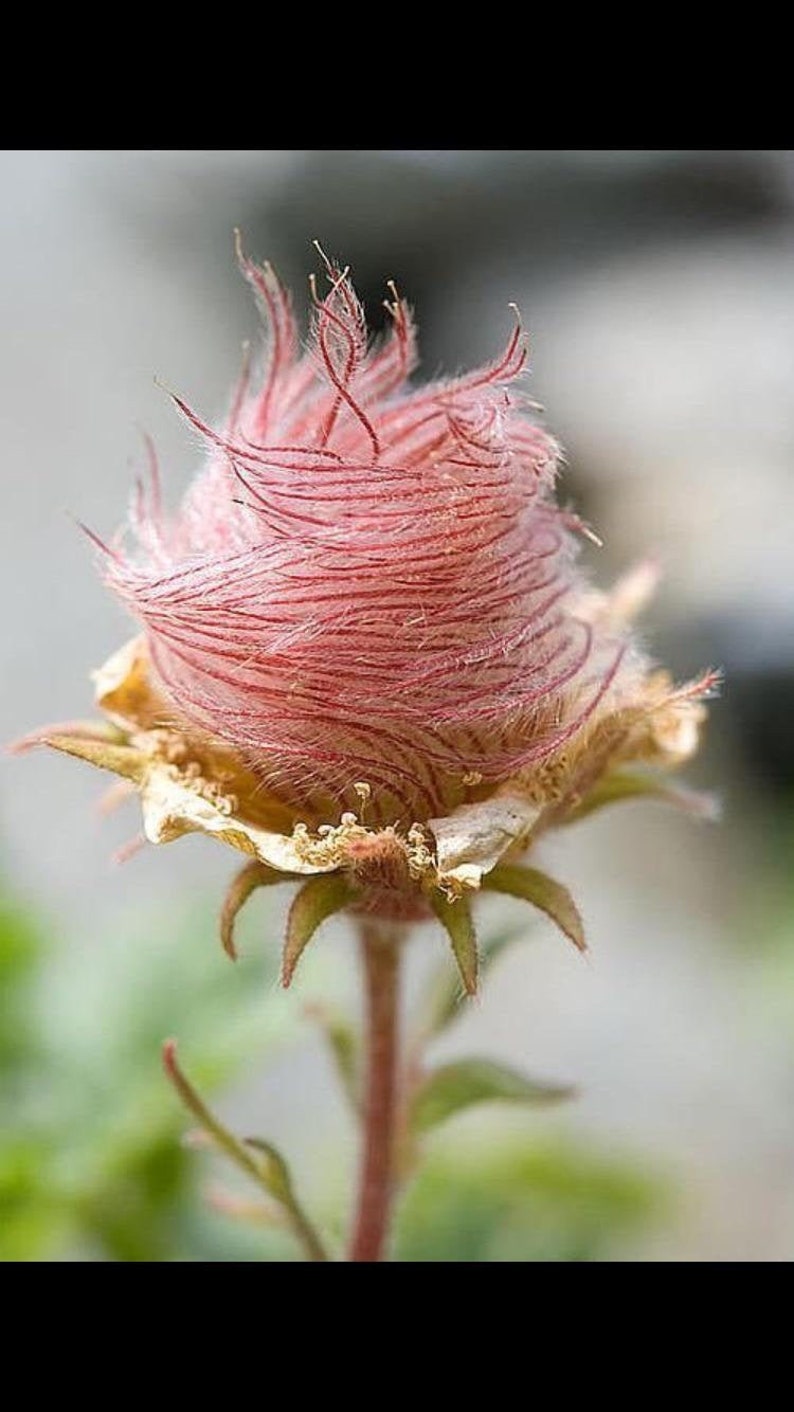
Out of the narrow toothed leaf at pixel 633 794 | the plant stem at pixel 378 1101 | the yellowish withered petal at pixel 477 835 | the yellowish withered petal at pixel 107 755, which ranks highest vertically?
the yellowish withered petal at pixel 107 755

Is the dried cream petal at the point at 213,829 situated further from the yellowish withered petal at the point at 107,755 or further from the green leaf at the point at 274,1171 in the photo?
the green leaf at the point at 274,1171

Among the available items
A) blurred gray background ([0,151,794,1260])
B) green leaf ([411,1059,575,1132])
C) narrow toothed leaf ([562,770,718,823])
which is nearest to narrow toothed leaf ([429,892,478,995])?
narrow toothed leaf ([562,770,718,823])

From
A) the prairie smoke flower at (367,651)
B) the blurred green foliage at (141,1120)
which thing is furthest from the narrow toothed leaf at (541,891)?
the blurred green foliage at (141,1120)

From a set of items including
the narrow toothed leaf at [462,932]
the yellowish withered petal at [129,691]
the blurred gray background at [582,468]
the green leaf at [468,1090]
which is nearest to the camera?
the narrow toothed leaf at [462,932]

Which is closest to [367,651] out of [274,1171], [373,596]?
[373,596]

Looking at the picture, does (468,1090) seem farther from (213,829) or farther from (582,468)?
(582,468)

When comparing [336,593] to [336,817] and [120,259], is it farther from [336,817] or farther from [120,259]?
[120,259]
